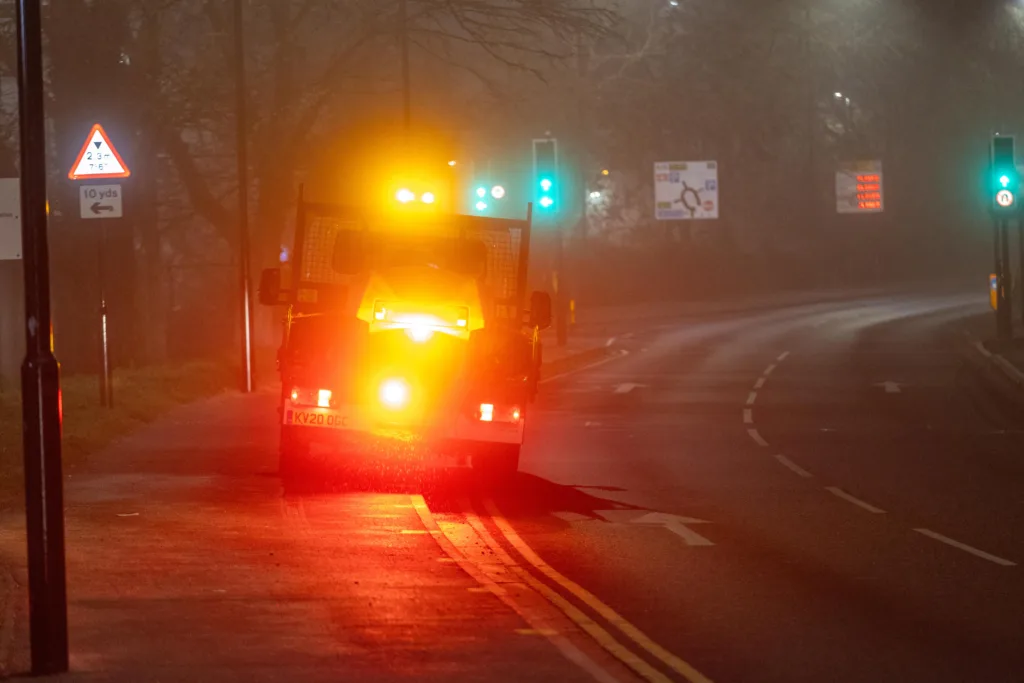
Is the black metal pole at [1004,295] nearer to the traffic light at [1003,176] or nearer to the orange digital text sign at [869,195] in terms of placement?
the traffic light at [1003,176]

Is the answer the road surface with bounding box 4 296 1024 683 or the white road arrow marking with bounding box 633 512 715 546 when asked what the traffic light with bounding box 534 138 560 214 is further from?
the white road arrow marking with bounding box 633 512 715 546

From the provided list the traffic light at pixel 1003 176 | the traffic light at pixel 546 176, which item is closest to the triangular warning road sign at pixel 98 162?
the traffic light at pixel 546 176

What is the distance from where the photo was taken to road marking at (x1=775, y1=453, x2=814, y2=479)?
1767 cm

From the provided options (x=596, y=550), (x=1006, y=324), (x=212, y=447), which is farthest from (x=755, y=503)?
(x=1006, y=324)

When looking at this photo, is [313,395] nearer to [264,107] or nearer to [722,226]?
[264,107]

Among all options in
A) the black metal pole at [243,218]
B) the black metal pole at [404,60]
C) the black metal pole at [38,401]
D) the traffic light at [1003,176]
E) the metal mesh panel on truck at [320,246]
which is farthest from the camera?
the traffic light at [1003,176]

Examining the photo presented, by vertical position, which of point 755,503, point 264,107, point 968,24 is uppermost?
point 968,24

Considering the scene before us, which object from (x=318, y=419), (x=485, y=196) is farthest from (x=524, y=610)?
(x=485, y=196)

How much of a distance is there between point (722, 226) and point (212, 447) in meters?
53.8

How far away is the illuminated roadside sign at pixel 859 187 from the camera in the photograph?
6419cm

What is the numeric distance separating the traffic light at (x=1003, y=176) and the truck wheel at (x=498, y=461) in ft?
69.6

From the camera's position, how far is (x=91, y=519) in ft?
44.0

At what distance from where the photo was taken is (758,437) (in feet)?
71.5

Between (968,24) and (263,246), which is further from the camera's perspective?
(968,24)
